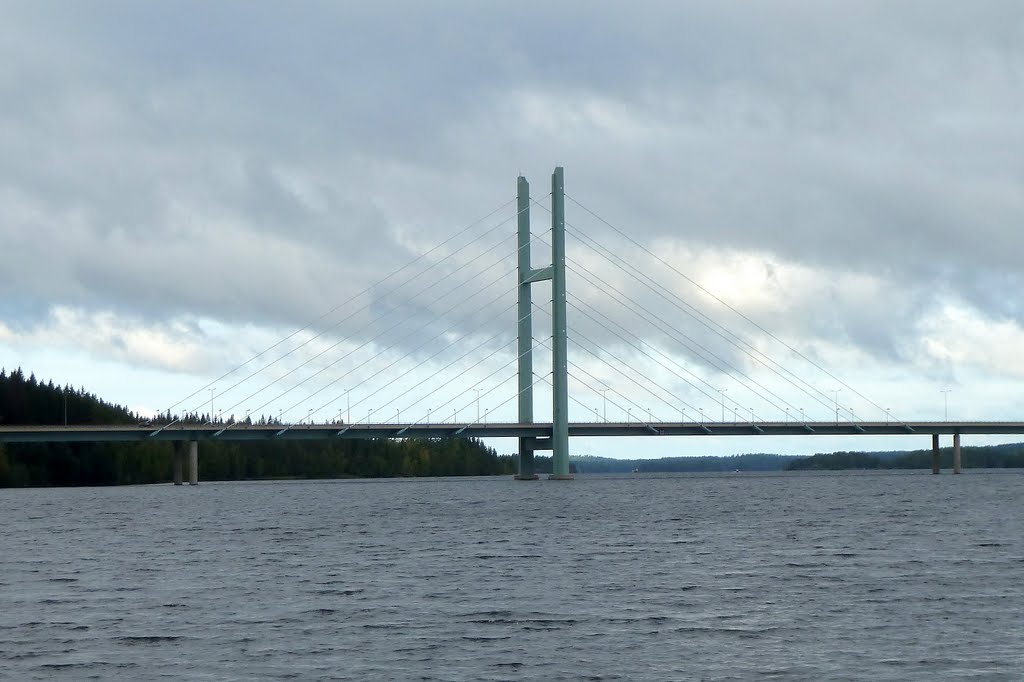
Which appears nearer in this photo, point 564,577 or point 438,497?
point 564,577

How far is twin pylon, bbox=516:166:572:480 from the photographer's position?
374 feet

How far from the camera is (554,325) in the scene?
114375mm

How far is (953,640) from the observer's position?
25844 mm

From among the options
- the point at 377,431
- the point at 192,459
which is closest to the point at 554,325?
the point at 377,431

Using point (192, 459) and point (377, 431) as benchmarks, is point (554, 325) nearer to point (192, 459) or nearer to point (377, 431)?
point (377, 431)

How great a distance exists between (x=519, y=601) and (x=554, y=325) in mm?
82482

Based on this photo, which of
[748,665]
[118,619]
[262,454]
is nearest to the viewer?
[748,665]

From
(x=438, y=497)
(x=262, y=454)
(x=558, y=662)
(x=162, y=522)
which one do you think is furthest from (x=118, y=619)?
(x=262, y=454)

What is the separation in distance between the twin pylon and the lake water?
162ft

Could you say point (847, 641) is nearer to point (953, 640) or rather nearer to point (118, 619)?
point (953, 640)

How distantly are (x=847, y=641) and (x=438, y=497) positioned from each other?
78025 millimetres

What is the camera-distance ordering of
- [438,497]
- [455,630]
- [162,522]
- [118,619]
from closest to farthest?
[455,630] < [118,619] < [162,522] < [438,497]

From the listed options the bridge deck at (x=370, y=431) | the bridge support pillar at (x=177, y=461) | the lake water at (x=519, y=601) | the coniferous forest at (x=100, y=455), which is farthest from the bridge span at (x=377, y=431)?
the lake water at (x=519, y=601)

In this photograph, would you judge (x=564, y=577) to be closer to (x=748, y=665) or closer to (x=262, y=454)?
(x=748, y=665)
